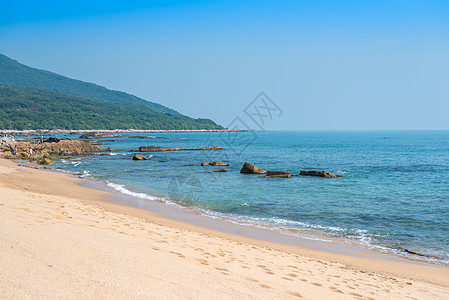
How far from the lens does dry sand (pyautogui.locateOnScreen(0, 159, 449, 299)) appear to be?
4836 millimetres

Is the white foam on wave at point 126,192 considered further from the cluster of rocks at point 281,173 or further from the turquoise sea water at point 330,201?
the cluster of rocks at point 281,173

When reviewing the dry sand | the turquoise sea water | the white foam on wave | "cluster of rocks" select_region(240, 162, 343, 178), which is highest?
the dry sand

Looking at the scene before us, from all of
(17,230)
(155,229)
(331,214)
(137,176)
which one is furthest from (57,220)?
(137,176)

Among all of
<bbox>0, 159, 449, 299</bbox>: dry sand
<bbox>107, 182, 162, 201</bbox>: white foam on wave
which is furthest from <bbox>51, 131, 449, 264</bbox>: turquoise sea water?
<bbox>0, 159, 449, 299</bbox>: dry sand

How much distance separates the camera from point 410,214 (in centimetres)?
1641

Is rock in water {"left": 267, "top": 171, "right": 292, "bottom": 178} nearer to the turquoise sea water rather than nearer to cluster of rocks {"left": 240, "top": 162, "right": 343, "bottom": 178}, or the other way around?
cluster of rocks {"left": 240, "top": 162, "right": 343, "bottom": 178}

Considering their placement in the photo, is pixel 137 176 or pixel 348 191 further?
pixel 137 176

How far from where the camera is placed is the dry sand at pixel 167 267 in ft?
15.9

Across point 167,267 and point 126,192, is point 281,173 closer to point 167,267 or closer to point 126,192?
point 126,192

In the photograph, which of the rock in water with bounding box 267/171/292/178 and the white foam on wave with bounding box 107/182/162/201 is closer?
the white foam on wave with bounding box 107/182/162/201

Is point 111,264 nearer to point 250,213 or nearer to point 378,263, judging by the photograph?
point 378,263

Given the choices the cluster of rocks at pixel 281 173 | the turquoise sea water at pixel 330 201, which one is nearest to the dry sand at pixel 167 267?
the turquoise sea water at pixel 330 201

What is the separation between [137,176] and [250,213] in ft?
52.5

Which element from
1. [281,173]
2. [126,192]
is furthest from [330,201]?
[126,192]
